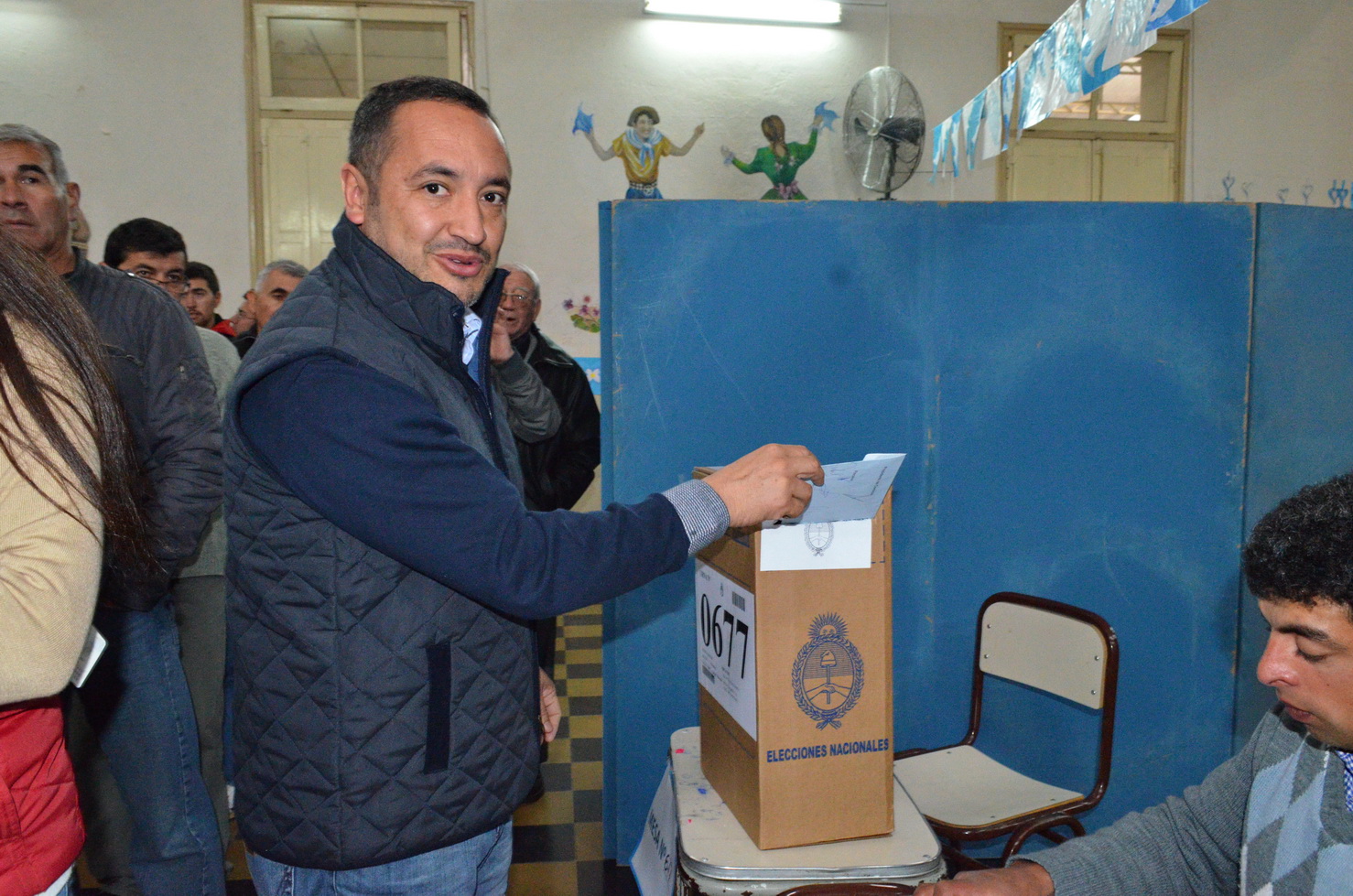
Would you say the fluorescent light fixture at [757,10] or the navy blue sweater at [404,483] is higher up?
the fluorescent light fixture at [757,10]

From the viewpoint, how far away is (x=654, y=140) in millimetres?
4957

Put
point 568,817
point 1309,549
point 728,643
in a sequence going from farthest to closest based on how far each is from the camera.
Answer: point 568,817 → point 728,643 → point 1309,549

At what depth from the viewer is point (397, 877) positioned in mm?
1091

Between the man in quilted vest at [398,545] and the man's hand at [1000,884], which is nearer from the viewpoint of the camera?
the man in quilted vest at [398,545]

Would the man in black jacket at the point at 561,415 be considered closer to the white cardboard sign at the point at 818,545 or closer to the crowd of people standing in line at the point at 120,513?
the crowd of people standing in line at the point at 120,513

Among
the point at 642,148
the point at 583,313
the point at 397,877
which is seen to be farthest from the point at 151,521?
the point at 583,313

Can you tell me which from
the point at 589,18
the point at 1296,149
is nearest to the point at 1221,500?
the point at 589,18

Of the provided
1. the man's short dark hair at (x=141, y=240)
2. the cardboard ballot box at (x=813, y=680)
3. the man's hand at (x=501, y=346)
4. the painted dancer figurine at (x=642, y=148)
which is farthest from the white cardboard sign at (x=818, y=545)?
the painted dancer figurine at (x=642, y=148)

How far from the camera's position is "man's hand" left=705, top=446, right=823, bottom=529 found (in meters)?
1.17

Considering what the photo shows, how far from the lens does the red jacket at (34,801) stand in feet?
2.67

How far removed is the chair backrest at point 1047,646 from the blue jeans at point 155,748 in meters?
1.70

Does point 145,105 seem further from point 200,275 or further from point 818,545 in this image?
point 818,545

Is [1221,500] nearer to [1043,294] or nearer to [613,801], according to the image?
[1043,294]

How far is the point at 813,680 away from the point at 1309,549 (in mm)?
722
